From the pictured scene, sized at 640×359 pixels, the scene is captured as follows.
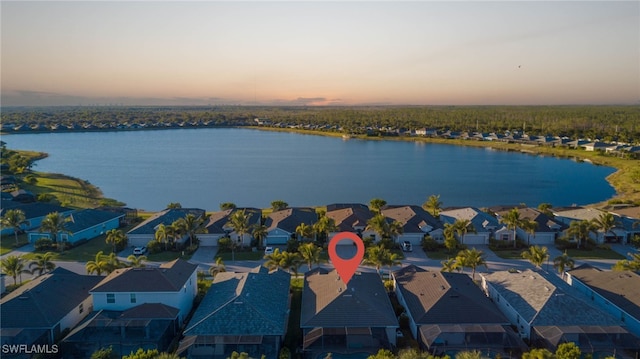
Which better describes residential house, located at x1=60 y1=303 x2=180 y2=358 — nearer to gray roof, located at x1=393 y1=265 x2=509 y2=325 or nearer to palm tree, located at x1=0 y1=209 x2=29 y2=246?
gray roof, located at x1=393 y1=265 x2=509 y2=325

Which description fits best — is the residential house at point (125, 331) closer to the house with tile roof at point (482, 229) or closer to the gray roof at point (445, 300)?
the gray roof at point (445, 300)

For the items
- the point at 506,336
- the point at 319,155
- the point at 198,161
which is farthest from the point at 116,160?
the point at 506,336

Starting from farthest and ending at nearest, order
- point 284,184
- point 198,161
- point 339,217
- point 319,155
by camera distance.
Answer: point 319,155
point 198,161
point 284,184
point 339,217

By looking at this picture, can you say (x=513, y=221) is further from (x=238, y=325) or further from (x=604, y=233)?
(x=238, y=325)

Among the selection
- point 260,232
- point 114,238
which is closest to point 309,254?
point 260,232

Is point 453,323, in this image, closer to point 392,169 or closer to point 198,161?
point 392,169

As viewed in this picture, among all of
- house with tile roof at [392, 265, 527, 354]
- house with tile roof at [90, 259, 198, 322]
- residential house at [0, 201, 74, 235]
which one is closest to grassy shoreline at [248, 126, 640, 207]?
house with tile roof at [392, 265, 527, 354]

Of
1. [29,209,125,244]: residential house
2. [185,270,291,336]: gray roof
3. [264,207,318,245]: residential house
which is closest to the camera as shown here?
[185,270,291,336]: gray roof
